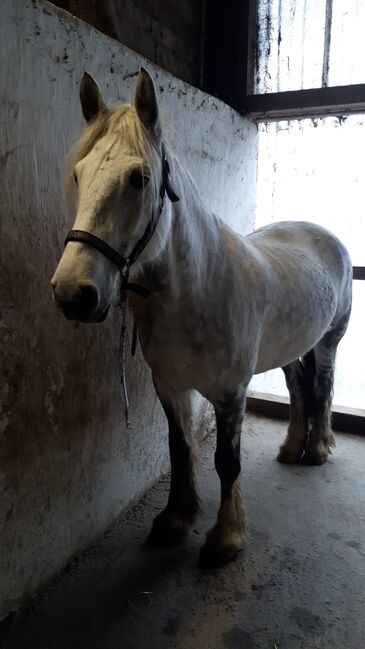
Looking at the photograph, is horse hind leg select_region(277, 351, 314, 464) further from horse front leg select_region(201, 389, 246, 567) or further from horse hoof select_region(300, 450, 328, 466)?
horse front leg select_region(201, 389, 246, 567)

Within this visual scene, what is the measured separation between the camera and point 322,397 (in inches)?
108

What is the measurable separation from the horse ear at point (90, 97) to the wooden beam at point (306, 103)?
197 cm

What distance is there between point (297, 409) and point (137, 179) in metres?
2.05

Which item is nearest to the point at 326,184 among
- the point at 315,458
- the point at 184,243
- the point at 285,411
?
the point at 285,411

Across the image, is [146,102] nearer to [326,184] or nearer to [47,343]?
[47,343]

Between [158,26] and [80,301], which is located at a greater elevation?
[158,26]

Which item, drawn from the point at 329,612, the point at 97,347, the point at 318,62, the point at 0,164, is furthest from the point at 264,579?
the point at 318,62

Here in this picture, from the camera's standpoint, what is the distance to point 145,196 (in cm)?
116

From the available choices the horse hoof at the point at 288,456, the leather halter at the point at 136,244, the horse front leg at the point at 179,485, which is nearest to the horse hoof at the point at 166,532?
the horse front leg at the point at 179,485

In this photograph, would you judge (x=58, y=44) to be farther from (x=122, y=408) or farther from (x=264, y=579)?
(x=264, y=579)

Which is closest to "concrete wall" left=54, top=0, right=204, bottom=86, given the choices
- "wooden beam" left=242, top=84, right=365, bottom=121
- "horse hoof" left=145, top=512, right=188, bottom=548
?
"wooden beam" left=242, top=84, right=365, bottom=121

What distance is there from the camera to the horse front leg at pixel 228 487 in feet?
5.91

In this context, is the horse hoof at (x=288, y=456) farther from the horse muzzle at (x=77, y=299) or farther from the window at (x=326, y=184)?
the horse muzzle at (x=77, y=299)

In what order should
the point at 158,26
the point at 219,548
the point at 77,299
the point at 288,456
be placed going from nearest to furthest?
the point at 77,299 < the point at 219,548 < the point at 158,26 < the point at 288,456
